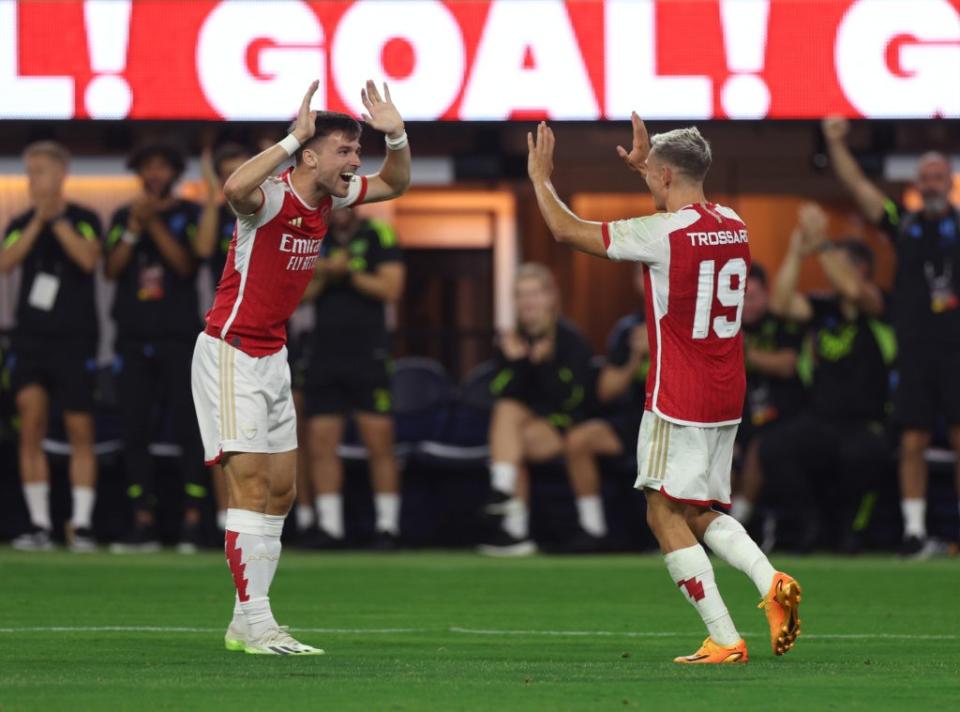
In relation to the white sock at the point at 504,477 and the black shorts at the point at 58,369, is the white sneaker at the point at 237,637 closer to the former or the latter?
the white sock at the point at 504,477

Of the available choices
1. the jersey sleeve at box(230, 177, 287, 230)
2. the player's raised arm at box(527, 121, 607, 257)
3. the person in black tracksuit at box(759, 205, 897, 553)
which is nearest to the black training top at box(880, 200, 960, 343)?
the person in black tracksuit at box(759, 205, 897, 553)

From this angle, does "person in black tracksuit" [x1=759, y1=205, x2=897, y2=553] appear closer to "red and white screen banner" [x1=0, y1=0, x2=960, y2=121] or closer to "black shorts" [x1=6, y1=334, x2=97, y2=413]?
"red and white screen banner" [x1=0, y1=0, x2=960, y2=121]

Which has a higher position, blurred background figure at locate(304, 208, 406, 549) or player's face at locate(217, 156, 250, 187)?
player's face at locate(217, 156, 250, 187)

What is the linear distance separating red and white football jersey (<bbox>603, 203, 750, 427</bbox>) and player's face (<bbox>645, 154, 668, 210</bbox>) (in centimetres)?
8

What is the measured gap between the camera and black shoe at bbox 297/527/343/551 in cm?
1082

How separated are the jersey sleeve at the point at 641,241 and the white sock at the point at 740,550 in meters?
0.88

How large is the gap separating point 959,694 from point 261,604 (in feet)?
7.67

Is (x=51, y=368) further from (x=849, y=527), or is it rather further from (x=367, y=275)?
(x=849, y=527)

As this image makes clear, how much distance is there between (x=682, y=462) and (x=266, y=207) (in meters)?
1.62

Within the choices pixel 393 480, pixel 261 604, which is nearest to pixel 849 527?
pixel 393 480

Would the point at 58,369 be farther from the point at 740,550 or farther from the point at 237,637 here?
the point at 740,550

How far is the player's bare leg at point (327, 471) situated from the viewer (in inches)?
424

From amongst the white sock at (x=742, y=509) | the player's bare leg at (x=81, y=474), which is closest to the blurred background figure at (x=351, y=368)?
the player's bare leg at (x=81, y=474)

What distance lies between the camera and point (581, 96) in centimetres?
1070
